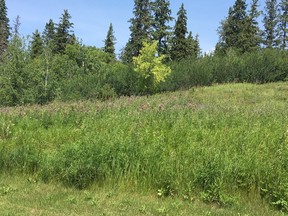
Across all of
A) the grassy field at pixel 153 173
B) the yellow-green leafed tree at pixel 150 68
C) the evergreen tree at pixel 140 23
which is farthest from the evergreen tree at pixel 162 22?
the grassy field at pixel 153 173

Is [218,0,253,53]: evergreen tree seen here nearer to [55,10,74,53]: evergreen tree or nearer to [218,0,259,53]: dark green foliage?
[218,0,259,53]: dark green foliage

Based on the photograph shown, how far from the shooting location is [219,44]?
199 feet

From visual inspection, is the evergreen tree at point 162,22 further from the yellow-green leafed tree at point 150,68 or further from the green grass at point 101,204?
the green grass at point 101,204

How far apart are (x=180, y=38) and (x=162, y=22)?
431cm

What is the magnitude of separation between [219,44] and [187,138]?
56921mm

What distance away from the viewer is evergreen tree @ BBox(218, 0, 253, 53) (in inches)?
2032

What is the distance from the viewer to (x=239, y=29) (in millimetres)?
52812

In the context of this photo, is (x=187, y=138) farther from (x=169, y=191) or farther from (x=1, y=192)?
(x=1, y=192)

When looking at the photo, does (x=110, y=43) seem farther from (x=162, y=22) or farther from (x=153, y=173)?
(x=153, y=173)

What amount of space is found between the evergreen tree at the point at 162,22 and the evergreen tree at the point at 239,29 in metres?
10.1

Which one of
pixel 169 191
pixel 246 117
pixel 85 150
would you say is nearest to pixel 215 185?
pixel 169 191

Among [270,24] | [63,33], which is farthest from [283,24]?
[63,33]

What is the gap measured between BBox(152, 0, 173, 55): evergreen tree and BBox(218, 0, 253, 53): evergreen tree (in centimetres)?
1006

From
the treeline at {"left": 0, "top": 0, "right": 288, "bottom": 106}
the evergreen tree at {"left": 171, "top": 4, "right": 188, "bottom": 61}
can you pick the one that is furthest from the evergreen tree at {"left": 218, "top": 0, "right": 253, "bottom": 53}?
the treeline at {"left": 0, "top": 0, "right": 288, "bottom": 106}
